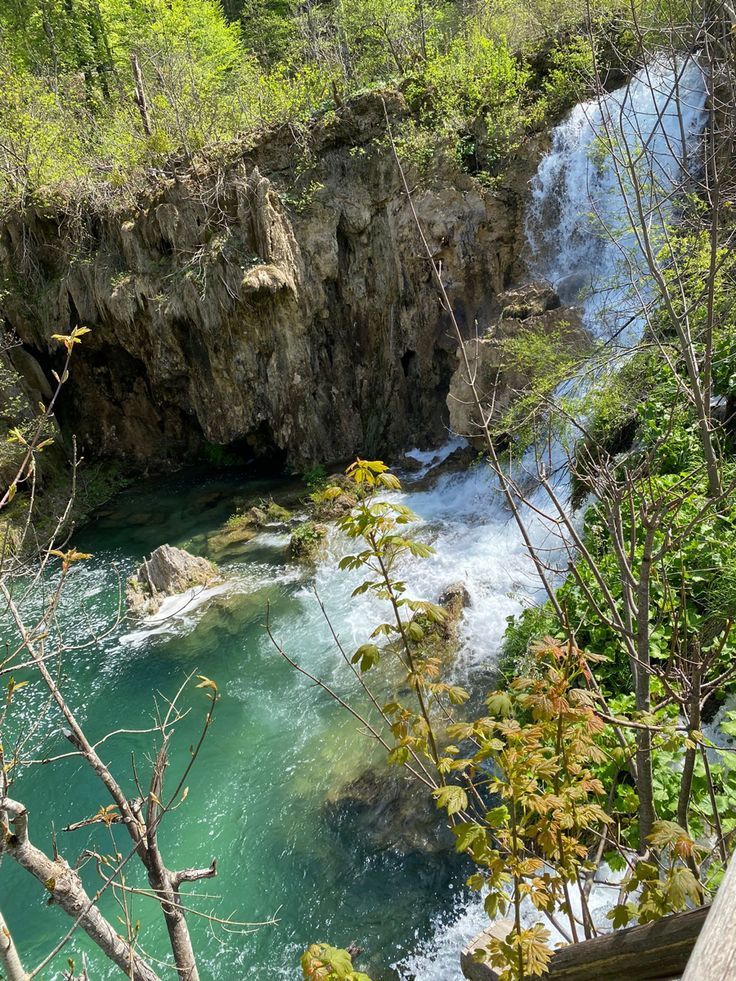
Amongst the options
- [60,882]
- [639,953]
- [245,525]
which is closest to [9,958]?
[60,882]

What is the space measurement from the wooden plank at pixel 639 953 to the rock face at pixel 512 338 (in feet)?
23.4

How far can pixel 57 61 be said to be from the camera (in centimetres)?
1684

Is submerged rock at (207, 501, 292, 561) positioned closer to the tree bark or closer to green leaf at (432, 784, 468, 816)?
the tree bark

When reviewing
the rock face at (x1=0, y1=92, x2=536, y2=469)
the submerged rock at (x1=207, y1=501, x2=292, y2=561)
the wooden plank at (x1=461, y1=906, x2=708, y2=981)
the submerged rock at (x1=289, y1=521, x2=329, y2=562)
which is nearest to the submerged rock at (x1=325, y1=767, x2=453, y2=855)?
the wooden plank at (x1=461, y1=906, x2=708, y2=981)

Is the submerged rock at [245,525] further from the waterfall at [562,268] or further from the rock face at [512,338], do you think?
the rock face at [512,338]

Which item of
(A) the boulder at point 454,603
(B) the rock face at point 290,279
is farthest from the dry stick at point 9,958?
(B) the rock face at point 290,279

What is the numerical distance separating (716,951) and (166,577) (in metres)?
8.69

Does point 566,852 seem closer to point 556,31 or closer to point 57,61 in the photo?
point 556,31

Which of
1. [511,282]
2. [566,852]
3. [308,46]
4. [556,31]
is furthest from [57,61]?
[566,852]

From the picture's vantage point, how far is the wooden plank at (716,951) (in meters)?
0.65

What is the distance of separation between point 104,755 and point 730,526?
20.0ft

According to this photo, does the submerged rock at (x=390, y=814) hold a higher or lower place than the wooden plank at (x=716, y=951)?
lower

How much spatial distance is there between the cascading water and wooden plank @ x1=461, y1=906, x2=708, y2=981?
2.11 meters

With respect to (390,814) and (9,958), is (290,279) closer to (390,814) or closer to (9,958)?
(390,814)
